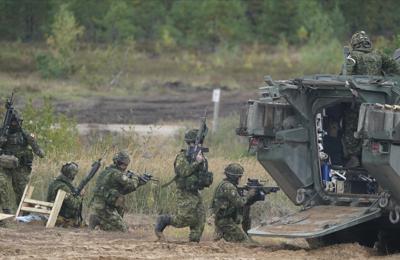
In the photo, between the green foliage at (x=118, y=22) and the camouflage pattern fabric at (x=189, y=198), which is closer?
the camouflage pattern fabric at (x=189, y=198)

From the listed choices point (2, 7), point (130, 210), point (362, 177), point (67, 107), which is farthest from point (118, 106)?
point (362, 177)

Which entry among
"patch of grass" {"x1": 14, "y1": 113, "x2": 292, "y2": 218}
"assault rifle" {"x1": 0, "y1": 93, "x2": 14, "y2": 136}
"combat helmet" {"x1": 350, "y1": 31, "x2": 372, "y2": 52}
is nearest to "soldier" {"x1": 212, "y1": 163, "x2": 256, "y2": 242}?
"combat helmet" {"x1": 350, "y1": 31, "x2": 372, "y2": 52}

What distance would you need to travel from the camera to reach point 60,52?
139 ft

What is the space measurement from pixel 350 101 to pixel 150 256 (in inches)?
114

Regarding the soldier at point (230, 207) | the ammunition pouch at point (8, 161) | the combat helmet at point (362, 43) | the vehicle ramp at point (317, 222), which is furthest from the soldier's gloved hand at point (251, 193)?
the ammunition pouch at point (8, 161)

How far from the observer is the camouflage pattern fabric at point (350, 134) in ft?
47.7

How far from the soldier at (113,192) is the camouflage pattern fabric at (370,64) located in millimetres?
3331

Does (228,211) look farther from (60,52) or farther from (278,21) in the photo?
(278,21)

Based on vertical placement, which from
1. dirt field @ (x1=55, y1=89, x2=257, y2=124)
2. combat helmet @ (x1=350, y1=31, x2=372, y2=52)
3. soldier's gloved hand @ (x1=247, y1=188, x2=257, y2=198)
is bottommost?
soldier's gloved hand @ (x1=247, y1=188, x2=257, y2=198)

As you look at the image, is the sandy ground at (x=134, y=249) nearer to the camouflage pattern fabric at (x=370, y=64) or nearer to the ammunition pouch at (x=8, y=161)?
the ammunition pouch at (x=8, y=161)

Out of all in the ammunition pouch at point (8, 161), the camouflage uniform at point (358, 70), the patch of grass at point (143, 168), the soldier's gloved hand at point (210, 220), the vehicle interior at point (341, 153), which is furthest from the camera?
the patch of grass at point (143, 168)

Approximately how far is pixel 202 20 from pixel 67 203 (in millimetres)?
36441

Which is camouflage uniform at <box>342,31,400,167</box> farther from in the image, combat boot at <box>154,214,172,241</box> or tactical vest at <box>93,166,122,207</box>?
tactical vest at <box>93,166,122,207</box>

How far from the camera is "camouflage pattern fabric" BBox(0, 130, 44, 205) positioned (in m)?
17.2
